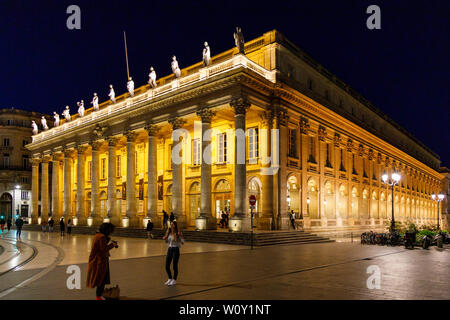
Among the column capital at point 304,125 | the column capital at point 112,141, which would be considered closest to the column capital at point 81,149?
the column capital at point 112,141

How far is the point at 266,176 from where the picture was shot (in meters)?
28.2

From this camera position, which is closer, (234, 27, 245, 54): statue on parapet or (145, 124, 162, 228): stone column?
(234, 27, 245, 54): statue on parapet

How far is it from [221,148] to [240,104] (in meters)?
7.20

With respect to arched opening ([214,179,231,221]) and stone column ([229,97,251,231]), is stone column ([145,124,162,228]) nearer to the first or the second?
arched opening ([214,179,231,221])

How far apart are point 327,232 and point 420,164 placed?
136 feet

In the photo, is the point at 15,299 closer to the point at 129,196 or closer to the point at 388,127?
the point at 129,196

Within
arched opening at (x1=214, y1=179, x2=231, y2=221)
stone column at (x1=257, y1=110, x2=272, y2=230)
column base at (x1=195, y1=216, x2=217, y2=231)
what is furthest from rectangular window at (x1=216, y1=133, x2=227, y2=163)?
column base at (x1=195, y1=216, x2=217, y2=231)

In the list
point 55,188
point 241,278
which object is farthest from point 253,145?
point 55,188

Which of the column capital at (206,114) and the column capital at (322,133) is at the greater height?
the column capital at (206,114)

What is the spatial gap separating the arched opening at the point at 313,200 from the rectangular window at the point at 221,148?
7.30 meters

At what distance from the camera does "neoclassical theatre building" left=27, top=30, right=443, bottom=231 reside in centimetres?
2725

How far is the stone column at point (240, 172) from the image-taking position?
82.2 feet

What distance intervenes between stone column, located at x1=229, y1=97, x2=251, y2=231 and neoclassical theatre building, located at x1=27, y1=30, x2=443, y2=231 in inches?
2.7

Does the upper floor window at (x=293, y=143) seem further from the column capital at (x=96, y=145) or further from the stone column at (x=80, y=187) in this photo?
the stone column at (x=80, y=187)
